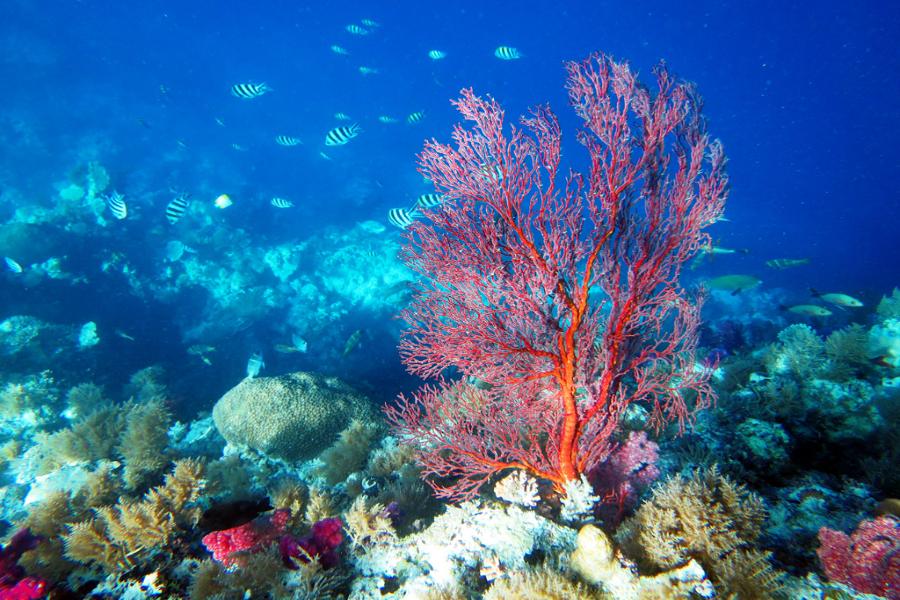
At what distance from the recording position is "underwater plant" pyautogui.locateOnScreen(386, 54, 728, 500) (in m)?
3.30

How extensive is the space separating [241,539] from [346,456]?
72.8 inches

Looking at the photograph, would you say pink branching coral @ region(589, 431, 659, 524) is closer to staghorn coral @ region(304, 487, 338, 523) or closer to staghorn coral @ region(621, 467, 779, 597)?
Result: staghorn coral @ region(621, 467, 779, 597)

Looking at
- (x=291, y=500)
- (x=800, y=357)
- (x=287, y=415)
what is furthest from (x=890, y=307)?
(x=287, y=415)

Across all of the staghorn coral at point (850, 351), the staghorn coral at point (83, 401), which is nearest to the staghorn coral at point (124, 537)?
the staghorn coral at point (83, 401)

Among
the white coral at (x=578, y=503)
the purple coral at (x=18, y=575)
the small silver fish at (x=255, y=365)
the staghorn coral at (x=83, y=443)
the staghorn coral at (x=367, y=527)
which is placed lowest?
the staghorn coral at (x=83, y=443)

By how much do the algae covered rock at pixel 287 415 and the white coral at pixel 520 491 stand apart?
3699 mm

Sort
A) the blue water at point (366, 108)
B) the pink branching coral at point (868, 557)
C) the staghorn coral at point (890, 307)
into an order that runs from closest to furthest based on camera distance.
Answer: the pink branching coral at point (868, 557) → the staghorn coral at point (890, 307) → the blue water at point (366, 108)

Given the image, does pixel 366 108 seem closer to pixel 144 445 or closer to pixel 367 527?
pixel 144 445

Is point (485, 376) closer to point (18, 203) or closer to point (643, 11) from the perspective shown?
point (18, 203)

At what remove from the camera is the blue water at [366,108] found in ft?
75.1

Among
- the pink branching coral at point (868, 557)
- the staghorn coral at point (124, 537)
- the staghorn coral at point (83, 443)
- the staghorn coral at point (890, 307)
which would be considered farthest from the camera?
the staghorn coral at point (890, 307)

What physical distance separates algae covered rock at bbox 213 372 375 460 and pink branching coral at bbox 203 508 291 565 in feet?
7.24

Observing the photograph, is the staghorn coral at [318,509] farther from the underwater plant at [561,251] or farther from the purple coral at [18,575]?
the purple coral at [18,575]

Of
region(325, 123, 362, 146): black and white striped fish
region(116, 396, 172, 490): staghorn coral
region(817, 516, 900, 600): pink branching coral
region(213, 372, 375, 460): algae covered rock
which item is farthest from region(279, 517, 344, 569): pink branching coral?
region(325, 123, 362, 146): black and white striped fish
